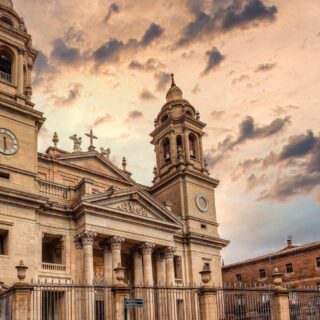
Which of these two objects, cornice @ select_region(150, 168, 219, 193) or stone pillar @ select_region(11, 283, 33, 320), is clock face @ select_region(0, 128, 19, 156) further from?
cornice @ select_region(150, 168, 219, 193)

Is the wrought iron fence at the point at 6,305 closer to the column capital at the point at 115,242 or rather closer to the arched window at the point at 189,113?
the column capital at the point at 115,242

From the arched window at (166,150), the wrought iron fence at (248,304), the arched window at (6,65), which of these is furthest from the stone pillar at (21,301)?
the arched window at (166,150)

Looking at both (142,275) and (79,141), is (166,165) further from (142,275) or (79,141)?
(142,275)

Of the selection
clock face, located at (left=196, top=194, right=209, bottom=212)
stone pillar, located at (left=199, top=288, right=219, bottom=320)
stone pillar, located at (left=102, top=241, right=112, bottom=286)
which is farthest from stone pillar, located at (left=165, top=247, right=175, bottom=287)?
stone pillar, located at (left=199, top=288, right=219, bottom=320)

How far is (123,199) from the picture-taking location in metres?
34.9

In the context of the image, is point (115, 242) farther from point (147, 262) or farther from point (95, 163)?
point (95, 163)

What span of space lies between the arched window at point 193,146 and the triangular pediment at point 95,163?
21.4 feet

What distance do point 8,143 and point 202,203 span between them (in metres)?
18.1

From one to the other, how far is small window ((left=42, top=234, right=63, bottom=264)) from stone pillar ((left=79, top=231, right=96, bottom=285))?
163cm

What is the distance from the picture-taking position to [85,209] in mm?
32312

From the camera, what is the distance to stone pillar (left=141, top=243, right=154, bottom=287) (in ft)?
114

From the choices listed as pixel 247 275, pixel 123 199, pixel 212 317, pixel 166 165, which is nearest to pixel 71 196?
pixel 123 199

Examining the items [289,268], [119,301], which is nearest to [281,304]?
[119,301]

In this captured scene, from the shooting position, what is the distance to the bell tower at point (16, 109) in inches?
1208
